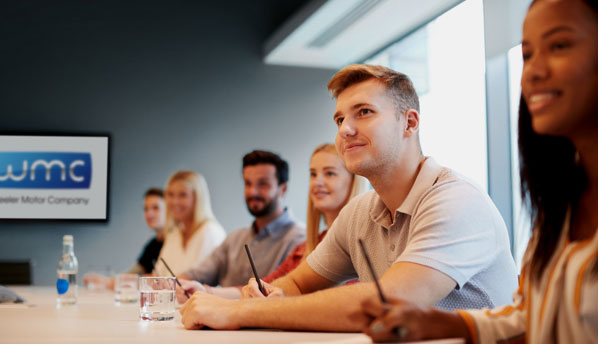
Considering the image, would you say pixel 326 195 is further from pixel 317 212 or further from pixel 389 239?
pixel 389 239

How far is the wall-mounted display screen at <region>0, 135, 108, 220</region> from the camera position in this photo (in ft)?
16.9

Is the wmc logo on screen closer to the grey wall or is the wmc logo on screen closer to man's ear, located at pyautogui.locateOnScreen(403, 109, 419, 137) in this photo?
the grey wall

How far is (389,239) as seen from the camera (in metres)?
1.74

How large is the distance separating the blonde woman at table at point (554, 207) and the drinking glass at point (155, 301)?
2.83 feet

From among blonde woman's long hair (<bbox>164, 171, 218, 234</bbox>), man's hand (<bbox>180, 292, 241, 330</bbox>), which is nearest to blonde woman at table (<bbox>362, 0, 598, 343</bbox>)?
man's hand (<bbox>180, 292, 241, 330</bbox>)

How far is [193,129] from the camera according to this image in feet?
18.1

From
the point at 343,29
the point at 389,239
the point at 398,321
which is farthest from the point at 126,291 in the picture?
the point at 343,29

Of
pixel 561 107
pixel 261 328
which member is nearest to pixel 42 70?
pixel 261 328

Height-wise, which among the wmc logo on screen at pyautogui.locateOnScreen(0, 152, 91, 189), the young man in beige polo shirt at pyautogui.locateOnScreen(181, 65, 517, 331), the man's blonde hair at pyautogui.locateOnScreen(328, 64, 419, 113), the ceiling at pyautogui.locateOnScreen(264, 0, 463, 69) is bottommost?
the young man in beige polo shirt at pyautogui.locateOnScreen(181, 65, 517, 331)

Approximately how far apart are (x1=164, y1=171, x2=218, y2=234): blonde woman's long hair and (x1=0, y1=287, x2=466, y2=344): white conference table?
2105mm

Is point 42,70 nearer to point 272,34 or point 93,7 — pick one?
point 93,7

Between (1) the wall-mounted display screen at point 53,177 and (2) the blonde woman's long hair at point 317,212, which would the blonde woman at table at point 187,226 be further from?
(2) the blonde woman's long hair at point 317,212

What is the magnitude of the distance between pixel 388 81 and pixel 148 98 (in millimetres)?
3941

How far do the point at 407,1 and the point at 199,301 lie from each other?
9.85 ft
